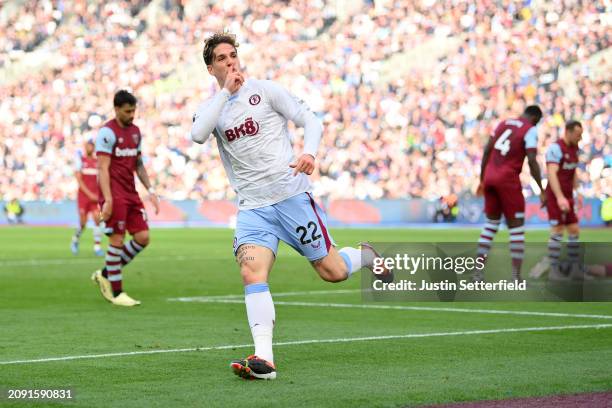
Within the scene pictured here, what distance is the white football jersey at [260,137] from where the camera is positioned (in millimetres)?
8500

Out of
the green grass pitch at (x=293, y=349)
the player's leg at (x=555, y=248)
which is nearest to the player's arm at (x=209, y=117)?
the green grass pitch at (x=293, y=349)

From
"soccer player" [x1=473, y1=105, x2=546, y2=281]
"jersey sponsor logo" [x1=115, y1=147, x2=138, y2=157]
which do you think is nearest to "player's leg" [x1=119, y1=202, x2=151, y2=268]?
"jersey sponsor logo" [x1=115, y1=147, x2=138, y2=157]

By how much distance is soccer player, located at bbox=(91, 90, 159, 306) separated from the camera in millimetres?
13992

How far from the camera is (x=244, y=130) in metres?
8.48

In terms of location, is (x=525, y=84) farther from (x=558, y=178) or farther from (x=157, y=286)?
(x=157, y=286)

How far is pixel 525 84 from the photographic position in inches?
1551

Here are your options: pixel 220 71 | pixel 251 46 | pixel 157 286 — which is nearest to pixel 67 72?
pixel 251 46

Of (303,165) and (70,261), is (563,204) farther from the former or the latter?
(70,261)

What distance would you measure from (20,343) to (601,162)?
28.6 metres

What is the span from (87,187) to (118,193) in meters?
11.2

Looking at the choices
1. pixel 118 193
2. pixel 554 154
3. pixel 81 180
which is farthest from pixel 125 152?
pixel 81 180

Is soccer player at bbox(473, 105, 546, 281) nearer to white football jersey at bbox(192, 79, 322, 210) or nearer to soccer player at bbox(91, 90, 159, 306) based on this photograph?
soccer player at bbox(91, 90, 159, 306)

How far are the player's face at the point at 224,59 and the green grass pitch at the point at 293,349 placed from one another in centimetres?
203

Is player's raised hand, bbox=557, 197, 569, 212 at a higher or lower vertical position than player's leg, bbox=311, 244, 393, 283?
lower
